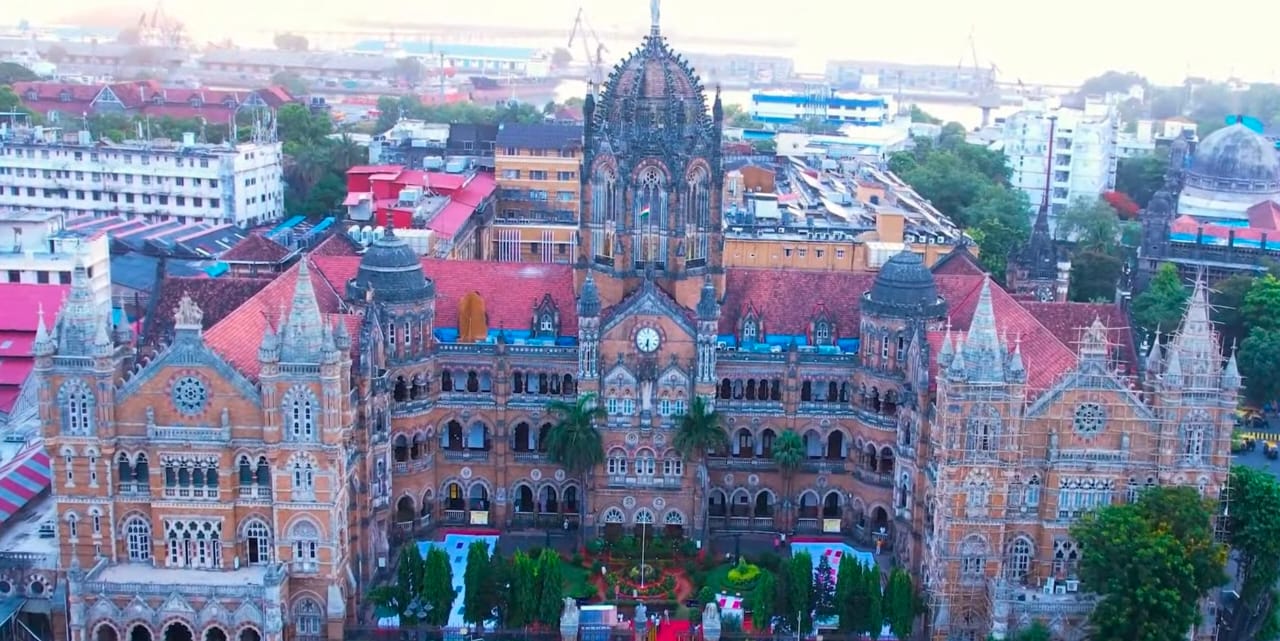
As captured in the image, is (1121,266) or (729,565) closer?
(729,565)

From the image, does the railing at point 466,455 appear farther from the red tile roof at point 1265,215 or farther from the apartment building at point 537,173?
the red tile roof at point 1265,215

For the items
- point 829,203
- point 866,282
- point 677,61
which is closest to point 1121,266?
point 829,203

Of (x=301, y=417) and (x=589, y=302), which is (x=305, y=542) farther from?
(x=589, y=302)

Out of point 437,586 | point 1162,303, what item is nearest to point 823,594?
point 437,586

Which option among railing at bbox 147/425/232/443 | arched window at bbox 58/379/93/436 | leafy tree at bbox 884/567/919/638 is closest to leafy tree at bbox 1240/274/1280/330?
leafy tree at bbox 884/567/919/638

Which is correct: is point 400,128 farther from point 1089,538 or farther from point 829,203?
point 1089,538
